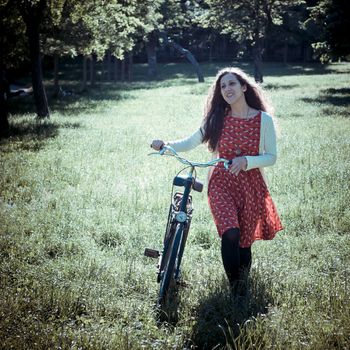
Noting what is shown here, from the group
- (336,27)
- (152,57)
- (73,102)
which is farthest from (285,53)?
(73,102)

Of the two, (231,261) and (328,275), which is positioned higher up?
(231,261)

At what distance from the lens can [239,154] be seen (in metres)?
4.43

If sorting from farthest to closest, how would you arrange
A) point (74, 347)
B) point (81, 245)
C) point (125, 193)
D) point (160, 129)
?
point (160, 129) < point (125, 193) < point (81, 245) < point (74, 347)

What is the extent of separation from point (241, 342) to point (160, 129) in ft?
39.2

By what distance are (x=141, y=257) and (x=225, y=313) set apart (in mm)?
1768

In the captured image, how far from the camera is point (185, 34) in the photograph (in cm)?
5975

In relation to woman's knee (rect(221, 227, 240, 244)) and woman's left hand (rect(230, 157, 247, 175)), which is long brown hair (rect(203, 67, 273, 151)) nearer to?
woman's left hand (rect(230, 157, 247, 175))

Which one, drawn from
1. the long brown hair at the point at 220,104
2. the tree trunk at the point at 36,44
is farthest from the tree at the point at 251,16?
the long brown hair at the point at 220,104

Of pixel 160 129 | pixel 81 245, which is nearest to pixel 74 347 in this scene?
pixel 81 245

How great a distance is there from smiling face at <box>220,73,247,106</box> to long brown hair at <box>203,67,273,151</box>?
7 cm

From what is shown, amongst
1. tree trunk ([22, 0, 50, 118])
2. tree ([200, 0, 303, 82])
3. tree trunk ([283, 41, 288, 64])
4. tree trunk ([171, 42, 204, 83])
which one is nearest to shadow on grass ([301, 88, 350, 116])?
tree ([200, 0, 303, 82])

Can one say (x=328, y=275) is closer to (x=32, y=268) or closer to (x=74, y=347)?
(x=74, y=347)

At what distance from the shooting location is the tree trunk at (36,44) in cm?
1645

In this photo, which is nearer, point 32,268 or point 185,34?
point 32,268
